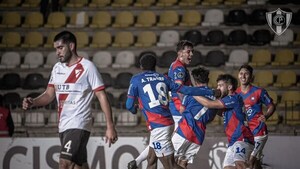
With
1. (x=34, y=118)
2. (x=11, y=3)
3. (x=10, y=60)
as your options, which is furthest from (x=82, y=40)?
(x=34, y=118)

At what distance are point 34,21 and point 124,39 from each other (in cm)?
284

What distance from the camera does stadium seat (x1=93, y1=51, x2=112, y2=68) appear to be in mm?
17547

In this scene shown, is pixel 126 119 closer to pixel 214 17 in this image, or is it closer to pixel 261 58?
pixel 261 58

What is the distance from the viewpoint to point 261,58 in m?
17.2

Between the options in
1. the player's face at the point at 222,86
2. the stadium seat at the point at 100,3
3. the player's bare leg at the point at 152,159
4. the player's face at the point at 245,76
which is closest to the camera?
the player's face at the point at 222,86

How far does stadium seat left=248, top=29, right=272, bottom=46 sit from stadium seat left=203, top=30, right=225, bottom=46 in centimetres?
76

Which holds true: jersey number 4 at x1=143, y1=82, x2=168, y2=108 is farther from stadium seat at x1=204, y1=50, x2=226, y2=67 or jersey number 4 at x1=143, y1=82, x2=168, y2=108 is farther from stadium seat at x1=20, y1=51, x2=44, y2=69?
stadium seat at x1=20, y1=51, x2=44, y2=69

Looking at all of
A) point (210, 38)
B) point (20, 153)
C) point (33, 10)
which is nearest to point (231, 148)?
point (20, 153)

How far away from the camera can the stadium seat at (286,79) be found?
16500 mm

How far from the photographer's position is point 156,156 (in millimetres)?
9883

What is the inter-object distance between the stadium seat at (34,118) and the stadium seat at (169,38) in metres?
3.91

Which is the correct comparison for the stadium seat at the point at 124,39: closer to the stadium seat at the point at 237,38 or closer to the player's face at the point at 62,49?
the stadium seat at the point at 237,38

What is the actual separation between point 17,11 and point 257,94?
10.5m

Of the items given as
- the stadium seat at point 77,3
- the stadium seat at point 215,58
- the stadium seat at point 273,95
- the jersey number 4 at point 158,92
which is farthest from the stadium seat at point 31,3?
the jersey number 4 at point 158,92
